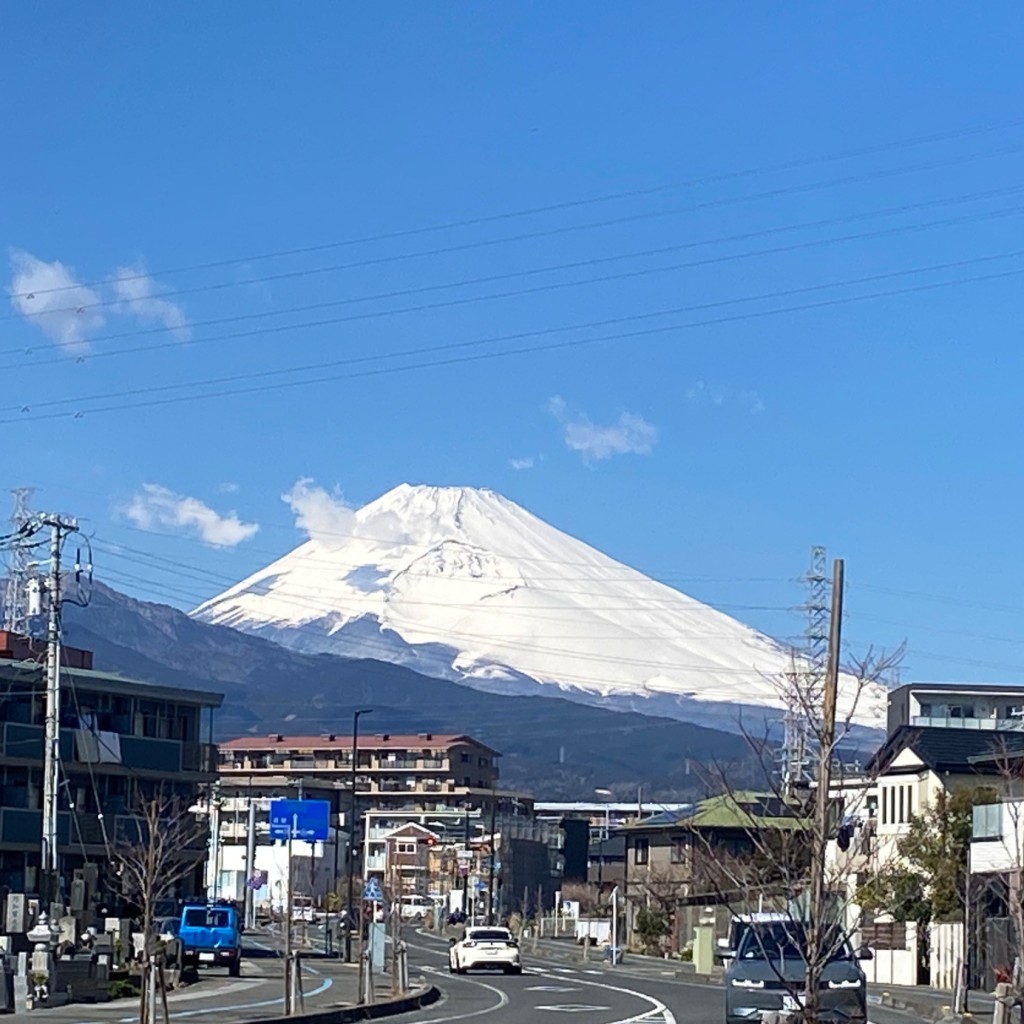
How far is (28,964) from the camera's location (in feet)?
122

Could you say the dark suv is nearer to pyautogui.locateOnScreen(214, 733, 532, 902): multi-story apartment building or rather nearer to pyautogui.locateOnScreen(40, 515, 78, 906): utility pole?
pyautogui.locateOnScreen(40, 515, 78, 906): utility pole

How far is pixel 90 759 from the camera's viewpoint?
227 feet

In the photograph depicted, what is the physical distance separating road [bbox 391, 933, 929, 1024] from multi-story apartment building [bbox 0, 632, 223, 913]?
13751 mm

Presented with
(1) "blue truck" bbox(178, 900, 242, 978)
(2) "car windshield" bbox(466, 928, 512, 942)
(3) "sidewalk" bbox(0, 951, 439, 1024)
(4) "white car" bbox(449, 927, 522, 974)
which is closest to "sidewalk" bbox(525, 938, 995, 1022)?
(4) "white car" bbox(449, 927, 522, 974)

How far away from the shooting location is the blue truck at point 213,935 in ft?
182

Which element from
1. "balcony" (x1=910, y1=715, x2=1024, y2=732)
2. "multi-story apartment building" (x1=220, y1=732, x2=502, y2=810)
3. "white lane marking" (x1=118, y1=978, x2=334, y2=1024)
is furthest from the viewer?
"multi-story apartment building" (x1=220, y1=732, x2=502, y2=810)

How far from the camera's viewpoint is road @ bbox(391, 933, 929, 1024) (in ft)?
106

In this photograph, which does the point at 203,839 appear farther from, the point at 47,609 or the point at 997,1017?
Result: the point at 997,1017

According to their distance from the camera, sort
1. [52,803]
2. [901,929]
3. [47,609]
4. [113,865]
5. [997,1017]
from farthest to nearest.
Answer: [113,865], [901,929], [47,609], [52,803], [997,1017]

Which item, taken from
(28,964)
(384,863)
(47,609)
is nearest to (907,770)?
(47,609)

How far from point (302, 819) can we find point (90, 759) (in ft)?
28.2

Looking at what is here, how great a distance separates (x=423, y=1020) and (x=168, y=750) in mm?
44628

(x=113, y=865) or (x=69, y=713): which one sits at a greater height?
(x=69, y=713)

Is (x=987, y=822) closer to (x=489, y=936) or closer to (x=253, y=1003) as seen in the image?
(x=489, y=936)
